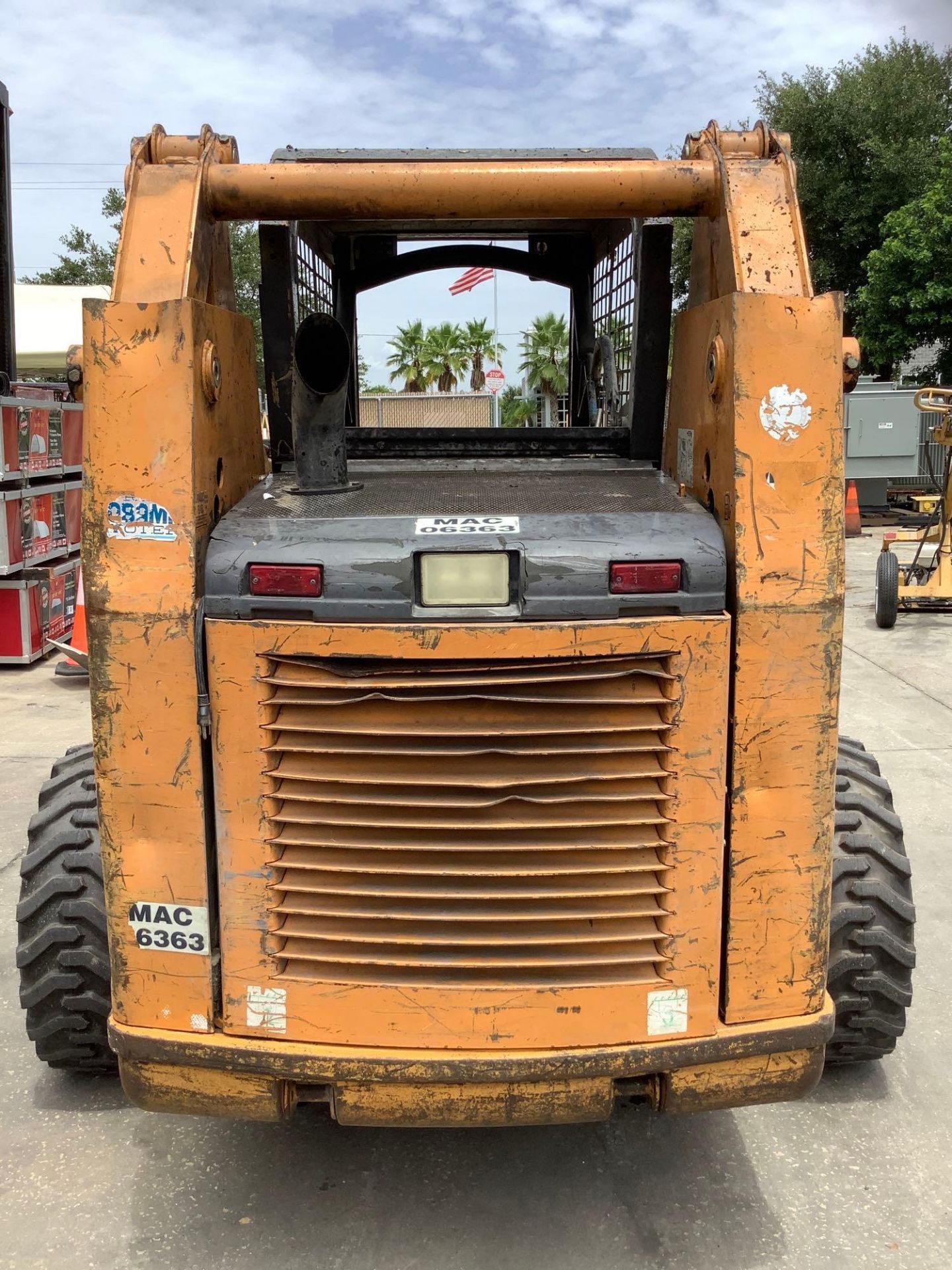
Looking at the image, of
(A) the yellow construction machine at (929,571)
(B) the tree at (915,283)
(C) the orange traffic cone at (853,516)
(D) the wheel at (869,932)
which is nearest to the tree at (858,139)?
(B) the tree at (915,283)

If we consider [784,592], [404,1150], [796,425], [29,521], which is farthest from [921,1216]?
[29,521]

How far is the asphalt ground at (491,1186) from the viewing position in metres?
2.74

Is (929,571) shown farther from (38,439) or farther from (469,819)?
(469,819)

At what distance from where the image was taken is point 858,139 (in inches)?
1007

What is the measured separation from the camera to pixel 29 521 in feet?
29.6

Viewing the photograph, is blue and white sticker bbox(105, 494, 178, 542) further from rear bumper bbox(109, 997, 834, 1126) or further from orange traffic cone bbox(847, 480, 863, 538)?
orange traffic cone bbox(847, 480, 863, 538)

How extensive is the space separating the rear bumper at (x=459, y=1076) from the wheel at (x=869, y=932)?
0.57 metres

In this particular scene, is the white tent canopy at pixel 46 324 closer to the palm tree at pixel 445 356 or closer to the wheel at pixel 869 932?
the wheel at pixel 869 932

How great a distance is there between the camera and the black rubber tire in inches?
Answer: 121

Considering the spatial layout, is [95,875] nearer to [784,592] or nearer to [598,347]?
→ [784,592]

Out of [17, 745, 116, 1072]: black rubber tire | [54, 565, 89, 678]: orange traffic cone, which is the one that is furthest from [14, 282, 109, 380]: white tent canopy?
[17, 745, 116, 1072]: black rubber tire

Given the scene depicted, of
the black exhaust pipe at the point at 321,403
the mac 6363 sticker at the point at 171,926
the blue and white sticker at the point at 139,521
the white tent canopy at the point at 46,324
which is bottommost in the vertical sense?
the mac 6363 sticker at the point at 171,926

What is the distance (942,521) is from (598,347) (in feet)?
25.8

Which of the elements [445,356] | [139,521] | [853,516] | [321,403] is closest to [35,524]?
[321,403]
